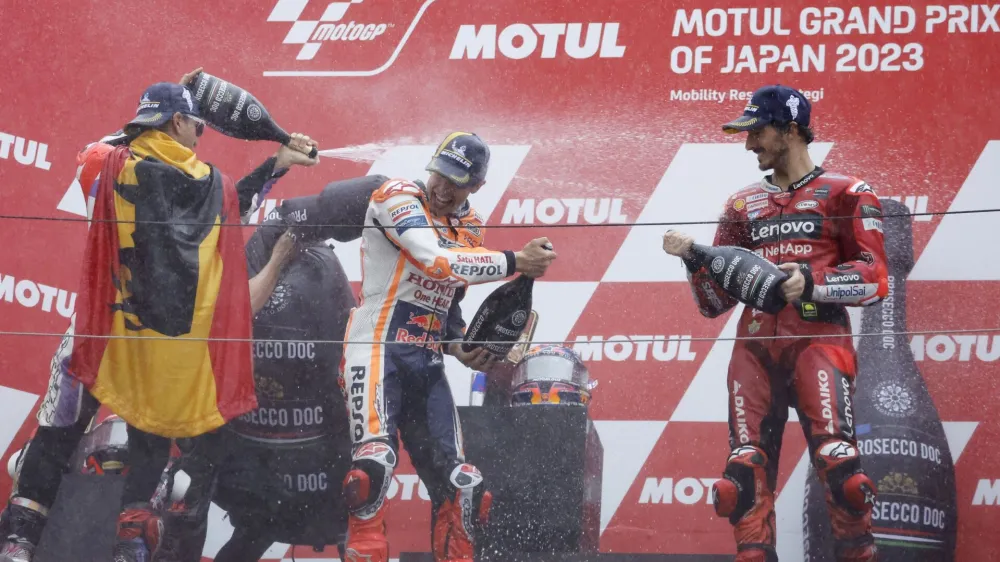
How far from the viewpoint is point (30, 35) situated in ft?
15.3

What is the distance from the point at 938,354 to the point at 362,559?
174cm

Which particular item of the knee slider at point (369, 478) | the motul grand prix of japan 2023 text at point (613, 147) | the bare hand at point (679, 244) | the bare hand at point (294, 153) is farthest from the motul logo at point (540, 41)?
the knee slider at point (369, 478)

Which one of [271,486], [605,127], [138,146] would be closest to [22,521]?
[271,486]

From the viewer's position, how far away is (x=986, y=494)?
13.0 ft

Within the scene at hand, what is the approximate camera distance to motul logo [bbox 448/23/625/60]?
179 inches

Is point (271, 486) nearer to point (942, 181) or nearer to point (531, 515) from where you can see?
point (531, 515)

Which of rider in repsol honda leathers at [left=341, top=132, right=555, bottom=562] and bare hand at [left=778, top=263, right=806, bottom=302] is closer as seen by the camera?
bare hand at [left=778, top=263, right=806, bottom=302]

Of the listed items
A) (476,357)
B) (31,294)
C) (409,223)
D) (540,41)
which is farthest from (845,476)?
(31,294)

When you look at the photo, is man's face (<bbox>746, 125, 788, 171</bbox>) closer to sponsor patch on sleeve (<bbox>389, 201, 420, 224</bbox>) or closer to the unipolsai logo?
sponsor patch on sleeve (<bbox>389, 201, 420, 224</bbox>)

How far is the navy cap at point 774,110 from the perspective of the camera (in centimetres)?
371

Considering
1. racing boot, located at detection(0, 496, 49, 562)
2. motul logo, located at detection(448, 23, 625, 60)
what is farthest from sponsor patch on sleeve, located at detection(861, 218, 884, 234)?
racing boot, located at detection(0, 496, 49, 562)

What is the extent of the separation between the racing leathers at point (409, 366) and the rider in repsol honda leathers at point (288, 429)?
0.85 feet

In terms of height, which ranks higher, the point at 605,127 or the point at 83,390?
the point at 605,127

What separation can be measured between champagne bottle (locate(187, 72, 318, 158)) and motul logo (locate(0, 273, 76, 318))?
80cm
